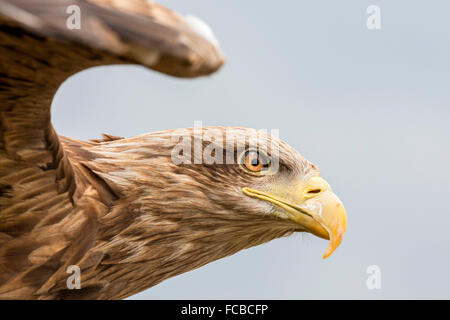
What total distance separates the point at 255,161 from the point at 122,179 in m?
0.97

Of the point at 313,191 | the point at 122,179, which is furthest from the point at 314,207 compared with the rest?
the point at 122,179

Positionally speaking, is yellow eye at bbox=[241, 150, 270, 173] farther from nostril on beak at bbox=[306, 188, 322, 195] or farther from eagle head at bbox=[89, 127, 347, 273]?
nostril on beak at bbox=[306, 188, 322, 195]

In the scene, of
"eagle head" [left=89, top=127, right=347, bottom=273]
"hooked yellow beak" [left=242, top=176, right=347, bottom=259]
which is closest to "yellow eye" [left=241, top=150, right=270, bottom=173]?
"eagle head" [left=89, top=127, right=347, bottom=273]

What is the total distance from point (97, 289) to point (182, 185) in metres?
0.86

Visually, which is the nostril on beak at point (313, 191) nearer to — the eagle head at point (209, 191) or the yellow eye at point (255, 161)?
the eagle head at point (209, 191)

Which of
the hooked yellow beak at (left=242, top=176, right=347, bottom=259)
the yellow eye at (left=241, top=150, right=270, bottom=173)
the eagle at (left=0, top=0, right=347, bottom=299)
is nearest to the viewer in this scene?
the eagle at (left=0, top=0, right=347, bottom=299)

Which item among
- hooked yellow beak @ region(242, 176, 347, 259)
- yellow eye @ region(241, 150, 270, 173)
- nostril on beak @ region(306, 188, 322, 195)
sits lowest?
hooked yellow beak @ region(242, 176, 347, 259)

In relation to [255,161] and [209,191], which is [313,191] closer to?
[255,161]

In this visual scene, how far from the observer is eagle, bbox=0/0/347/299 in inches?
104

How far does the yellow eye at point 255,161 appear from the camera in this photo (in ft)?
17.1

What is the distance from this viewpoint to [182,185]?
4992 millimetres

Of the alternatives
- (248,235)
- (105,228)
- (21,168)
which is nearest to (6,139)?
(21,168)

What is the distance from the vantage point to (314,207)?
5148 millimetres

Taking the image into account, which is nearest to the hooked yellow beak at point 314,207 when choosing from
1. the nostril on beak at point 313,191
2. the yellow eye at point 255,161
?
the nostril on beak at point 313,191
